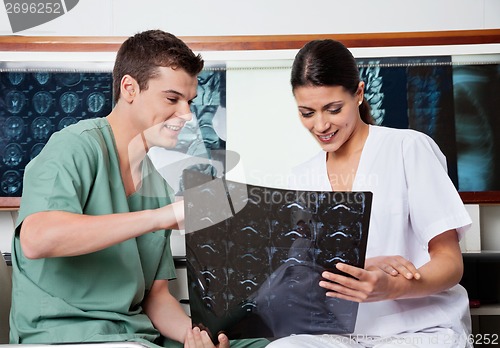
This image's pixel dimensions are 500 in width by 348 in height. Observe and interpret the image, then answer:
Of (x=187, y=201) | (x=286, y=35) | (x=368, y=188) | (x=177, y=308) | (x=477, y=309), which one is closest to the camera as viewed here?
(x=187, y=201)

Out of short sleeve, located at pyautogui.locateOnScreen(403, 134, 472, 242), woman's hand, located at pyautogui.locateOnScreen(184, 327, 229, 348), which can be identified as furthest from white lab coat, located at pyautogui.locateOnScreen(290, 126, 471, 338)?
woman's hand, located at pyautogui.locateOnScreen(184, 327, 229, 348)

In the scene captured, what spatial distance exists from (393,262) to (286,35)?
0.61 meters

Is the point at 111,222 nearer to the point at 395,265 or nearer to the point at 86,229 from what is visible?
the point at 86,229

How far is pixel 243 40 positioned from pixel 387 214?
21.7 inches

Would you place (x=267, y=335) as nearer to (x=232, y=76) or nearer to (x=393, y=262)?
(x=393, y=262)

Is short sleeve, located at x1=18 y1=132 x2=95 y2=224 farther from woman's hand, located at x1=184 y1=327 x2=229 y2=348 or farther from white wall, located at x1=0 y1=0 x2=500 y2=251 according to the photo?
white wall, located at x1=0 y1=0 x2=500 y2=251

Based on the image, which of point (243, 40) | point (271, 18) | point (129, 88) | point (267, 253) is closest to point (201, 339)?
point (267, 253)

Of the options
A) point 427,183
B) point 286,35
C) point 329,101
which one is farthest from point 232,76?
point 427,183

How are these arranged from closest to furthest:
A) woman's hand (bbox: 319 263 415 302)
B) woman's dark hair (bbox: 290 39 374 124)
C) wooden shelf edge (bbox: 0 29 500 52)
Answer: woman's hand (bbox: 319 263 415 302)
woman's dark hair (bbox: 290 39 374 124)
wooden shelf edge (bbox: 0 29 500 52)

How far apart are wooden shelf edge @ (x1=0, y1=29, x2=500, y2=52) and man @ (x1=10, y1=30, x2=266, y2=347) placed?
1.09 ft

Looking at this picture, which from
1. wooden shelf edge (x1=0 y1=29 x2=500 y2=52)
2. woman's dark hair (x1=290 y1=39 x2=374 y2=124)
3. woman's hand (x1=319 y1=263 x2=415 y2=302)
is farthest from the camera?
wooden shelf edge (x1=0 y1=29 x2=500 y2=52)

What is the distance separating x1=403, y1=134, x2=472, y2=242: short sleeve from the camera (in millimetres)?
757

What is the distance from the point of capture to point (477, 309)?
1124 millimetres

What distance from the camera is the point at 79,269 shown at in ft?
2.69
